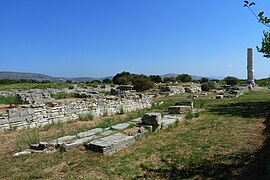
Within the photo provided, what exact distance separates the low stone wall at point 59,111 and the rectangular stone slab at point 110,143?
479 cm

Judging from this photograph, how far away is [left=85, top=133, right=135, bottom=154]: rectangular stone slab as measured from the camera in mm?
6844

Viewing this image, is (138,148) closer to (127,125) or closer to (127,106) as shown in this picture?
(127,125)

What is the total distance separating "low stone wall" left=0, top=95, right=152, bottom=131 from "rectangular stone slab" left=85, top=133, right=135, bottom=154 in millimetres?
4794

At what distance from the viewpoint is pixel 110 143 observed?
7059mm

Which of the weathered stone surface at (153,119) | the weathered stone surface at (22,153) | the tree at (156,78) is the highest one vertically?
the tree at (156,78)

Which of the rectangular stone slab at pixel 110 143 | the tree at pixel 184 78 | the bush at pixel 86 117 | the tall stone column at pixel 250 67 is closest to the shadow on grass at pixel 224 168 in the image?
the rectangular stone slab at pixel 110 143

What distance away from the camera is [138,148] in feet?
23.8

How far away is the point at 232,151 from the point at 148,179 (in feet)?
9.12

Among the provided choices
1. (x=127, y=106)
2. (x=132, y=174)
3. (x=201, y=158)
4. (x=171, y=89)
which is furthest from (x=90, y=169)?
(x=171, y=89)

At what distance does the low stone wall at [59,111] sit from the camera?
1034 cm

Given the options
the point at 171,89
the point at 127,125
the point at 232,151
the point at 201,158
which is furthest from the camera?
the point at 171,89

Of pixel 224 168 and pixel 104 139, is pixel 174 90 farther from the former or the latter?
pixel 224 168

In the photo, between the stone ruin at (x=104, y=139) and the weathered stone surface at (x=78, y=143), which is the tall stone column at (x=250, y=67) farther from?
the weathered stone surface at (x=78, y=143)

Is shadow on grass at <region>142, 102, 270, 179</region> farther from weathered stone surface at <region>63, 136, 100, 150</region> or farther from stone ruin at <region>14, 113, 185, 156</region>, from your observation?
weathered stone surface at <region>63, 136, 100, 150</region>
